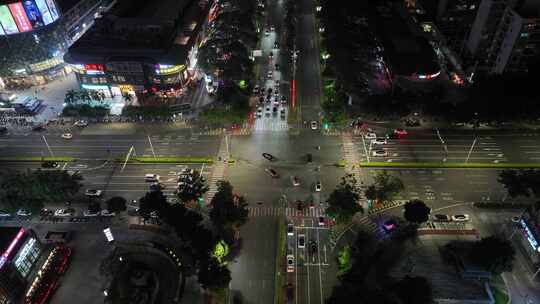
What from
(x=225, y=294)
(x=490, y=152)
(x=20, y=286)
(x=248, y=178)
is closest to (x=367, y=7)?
(x=490, y=152)

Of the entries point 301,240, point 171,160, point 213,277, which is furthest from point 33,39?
point 301,240

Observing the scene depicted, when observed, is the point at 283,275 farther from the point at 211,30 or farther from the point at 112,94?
the point at 211,30

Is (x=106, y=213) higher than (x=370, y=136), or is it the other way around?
→ (x=370, y=136)

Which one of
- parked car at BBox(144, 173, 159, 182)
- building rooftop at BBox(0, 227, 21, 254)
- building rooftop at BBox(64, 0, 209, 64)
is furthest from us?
building rooftop at BBox(64, 0, 209, 64)

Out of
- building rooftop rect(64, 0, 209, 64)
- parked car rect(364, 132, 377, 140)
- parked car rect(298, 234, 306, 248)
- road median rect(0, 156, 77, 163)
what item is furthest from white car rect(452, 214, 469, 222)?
road median rect(0, 156, 77, 163)

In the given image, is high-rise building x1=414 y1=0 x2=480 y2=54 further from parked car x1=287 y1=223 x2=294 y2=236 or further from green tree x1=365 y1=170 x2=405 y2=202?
parked car x1=287 y1=223 x2=294 y2=236

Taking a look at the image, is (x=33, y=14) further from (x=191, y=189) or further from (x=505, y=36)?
(x=505, y=36)
